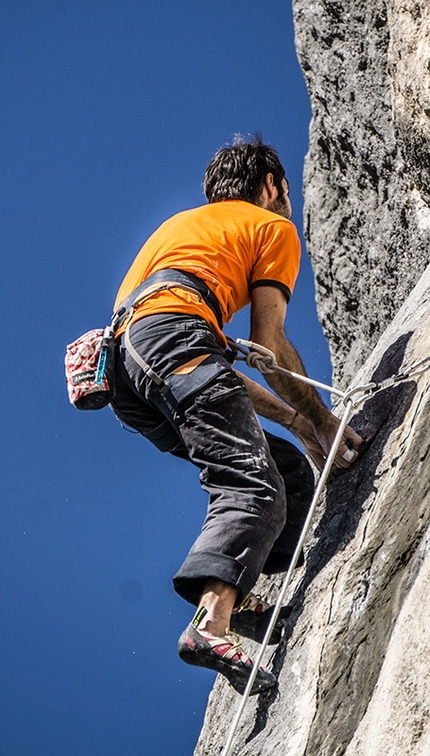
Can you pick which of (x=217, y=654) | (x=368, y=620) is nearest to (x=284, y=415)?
(x=368, y=620)

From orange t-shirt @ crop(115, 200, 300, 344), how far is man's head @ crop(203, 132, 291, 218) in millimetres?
226

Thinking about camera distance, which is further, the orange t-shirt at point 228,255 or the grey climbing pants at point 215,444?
the orange t-shirt at point 228,255

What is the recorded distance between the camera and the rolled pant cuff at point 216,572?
262cm

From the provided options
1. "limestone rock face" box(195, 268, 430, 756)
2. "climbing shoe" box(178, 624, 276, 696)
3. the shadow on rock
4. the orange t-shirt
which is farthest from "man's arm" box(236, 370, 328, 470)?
"climbing shoe" box(178, 624, 276, 696)

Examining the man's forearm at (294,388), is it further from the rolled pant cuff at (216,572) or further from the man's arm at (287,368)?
the rolled pant cuff at (216,572)

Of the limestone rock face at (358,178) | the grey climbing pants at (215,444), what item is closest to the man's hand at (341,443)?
the grey climbing pants at (215,444)

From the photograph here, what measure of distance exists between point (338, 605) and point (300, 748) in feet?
1.37

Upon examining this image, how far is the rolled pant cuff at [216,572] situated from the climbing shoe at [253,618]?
1.12 feet

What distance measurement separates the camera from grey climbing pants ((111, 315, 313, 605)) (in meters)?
2.66

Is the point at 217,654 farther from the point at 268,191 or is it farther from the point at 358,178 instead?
the point at 358,178

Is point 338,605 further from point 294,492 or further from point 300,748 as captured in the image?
point 294,492

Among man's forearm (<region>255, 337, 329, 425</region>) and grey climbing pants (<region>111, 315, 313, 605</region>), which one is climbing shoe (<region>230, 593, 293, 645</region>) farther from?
man's forearm (<region>255, 337, 329, 425</region>)

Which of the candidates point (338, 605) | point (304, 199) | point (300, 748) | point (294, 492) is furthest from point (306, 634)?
point (304, 199)

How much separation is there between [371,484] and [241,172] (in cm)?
131
